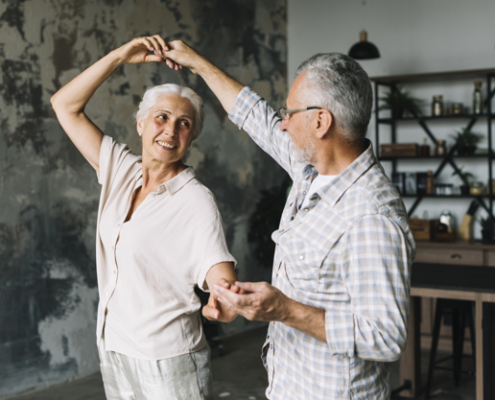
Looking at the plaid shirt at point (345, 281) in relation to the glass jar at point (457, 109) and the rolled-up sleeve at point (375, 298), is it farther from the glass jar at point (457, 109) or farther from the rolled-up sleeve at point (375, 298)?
the glass jar at point (457, 109)

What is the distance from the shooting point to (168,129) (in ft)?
7.30

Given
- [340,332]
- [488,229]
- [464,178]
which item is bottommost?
[340,332]

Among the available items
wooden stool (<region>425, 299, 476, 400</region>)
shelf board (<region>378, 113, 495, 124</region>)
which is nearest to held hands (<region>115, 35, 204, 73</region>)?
wooden stool (<region>425, 299, 476, 400</region>)

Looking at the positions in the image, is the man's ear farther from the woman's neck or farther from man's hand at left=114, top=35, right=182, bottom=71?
man's hand at left=114, top=35, right=182, bottom=71

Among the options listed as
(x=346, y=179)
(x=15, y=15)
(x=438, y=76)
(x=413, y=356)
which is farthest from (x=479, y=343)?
(x=15, y=15)

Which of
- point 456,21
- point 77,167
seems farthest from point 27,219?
point 456,21

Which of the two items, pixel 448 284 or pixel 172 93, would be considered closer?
pixel 172 93

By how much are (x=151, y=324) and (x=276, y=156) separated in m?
0.76

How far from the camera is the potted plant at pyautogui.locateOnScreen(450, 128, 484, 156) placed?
6.33 meters

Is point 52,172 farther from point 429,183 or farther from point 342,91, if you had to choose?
point 429,183

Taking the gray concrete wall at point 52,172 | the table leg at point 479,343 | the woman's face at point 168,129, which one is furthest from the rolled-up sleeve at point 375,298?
the gray concrete wall at point 52,172

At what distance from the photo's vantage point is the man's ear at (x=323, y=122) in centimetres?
174

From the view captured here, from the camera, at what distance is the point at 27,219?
185 inches

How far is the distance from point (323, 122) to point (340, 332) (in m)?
0.57
